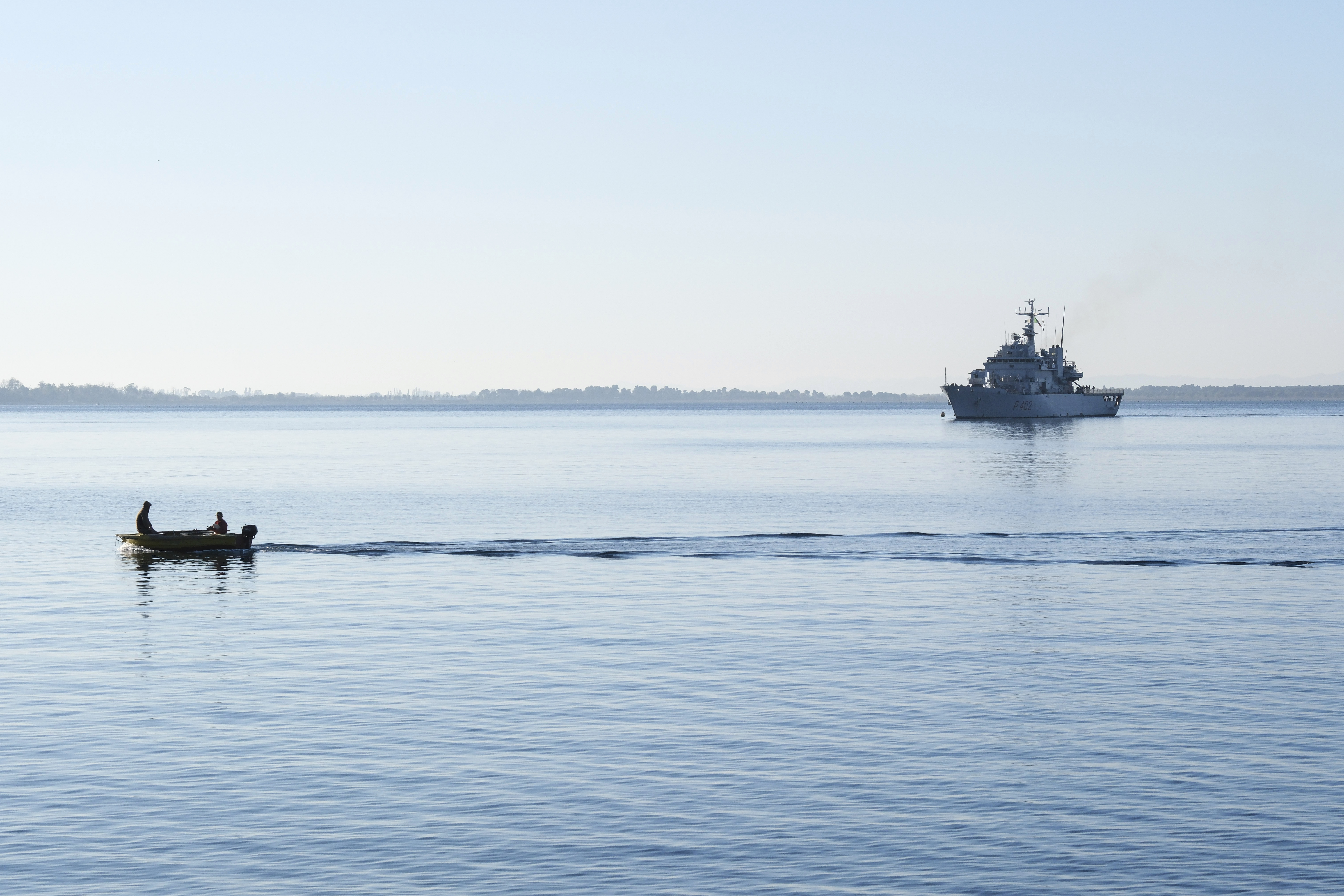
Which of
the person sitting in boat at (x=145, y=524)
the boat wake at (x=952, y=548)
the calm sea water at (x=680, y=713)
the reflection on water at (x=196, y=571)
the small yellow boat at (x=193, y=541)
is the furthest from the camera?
the small yellow boat at (x=193, y=541)

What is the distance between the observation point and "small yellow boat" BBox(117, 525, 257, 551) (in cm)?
5169

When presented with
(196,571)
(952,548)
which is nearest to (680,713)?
(196,571)

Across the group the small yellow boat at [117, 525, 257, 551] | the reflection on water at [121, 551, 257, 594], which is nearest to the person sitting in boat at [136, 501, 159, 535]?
the small yellow boat at [117, 525, 257, 551]

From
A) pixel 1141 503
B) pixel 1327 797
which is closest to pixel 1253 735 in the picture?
pixel 1327 797

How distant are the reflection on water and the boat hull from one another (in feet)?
1.21

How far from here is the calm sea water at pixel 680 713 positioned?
17094 mm

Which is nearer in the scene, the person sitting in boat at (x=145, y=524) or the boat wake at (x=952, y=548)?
the boat wake at (x=952, y=548)

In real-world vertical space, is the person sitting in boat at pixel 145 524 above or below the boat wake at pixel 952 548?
above

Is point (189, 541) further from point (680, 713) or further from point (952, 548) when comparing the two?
point (680, 713)

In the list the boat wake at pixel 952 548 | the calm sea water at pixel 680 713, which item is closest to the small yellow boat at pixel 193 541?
the calm sea water at pixel 680 713

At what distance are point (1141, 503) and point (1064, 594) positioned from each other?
37.1 meters

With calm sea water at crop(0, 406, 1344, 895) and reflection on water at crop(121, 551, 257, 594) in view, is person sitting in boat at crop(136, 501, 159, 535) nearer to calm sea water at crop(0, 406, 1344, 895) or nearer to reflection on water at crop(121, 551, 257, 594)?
reflection on water at crop(121, 551, 257, 594)

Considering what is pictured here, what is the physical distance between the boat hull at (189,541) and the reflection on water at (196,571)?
1.21ft

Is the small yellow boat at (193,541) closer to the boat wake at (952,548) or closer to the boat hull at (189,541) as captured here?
the boat hull at (189,541)
